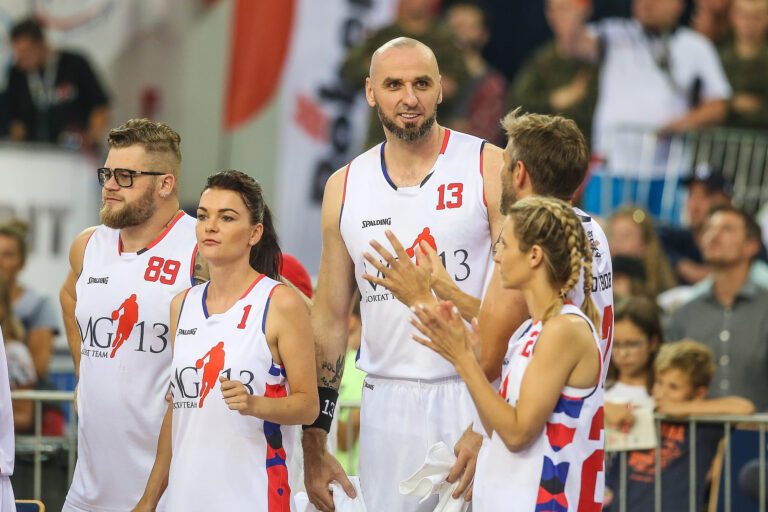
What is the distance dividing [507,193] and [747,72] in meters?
7.03

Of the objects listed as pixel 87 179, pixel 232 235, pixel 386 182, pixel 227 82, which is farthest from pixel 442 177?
pixel 227 82

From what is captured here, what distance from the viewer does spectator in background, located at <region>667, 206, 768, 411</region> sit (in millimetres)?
7641

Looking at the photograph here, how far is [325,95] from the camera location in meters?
11.2

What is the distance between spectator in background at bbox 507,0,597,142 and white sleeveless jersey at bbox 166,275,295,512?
21.5 ft

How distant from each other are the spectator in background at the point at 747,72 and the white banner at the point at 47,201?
216 inches

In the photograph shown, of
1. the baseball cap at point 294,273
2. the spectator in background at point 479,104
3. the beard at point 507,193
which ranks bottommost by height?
the baseball cap at point 294,273

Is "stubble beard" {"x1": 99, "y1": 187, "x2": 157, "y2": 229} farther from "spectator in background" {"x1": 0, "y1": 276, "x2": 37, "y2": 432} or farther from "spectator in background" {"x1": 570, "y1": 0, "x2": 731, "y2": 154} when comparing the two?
"spectator in background" {"x1": 570, "y1": 0, "x2": 731, "y2": 154}

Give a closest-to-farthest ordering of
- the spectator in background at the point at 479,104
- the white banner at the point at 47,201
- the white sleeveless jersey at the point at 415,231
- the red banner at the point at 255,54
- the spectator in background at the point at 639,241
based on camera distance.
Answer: the white sleeveless jersey at the point at 415,231 < the spectator in background at the point at 639,241 < the white banner at the point at 47,201 < the spectator in background at the point at 479,104 < the red banner at the point at 255,54

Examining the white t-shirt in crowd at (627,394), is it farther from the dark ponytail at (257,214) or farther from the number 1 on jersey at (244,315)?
the number 1 on jersey at (244,315)

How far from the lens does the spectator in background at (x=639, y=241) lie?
9.12 metres

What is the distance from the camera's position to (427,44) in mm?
10531

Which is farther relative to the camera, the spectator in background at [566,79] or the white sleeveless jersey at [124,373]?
the spectator in background at [566,79]

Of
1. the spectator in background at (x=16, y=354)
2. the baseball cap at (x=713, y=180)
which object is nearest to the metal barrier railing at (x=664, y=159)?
the baseball cap at (x=713, y=180)

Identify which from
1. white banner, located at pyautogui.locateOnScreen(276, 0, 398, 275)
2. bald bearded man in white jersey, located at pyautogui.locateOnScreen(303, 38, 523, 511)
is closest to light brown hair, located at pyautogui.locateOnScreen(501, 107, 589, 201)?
bald bearded man in white jersey, located at pyautogui.locateOnScreen(303, 38, 523, 511)
